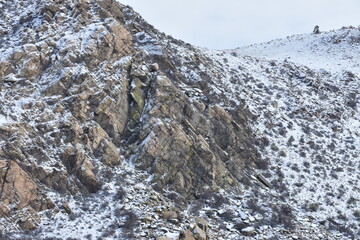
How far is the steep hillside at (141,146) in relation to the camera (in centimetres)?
1936

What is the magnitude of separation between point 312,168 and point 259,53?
2974 centimetres

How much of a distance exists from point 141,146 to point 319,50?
40519mm

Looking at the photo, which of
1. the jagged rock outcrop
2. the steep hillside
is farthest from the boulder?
the jagged rock outcrop

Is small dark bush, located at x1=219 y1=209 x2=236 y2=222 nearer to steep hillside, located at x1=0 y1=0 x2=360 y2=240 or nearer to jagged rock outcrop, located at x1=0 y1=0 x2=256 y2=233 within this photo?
steep hillside, located at x1=0 y1=0 x2=360 y2=240

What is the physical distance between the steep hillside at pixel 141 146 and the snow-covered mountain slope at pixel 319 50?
50.4ft

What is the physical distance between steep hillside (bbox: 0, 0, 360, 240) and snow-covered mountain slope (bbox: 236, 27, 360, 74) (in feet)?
50.4

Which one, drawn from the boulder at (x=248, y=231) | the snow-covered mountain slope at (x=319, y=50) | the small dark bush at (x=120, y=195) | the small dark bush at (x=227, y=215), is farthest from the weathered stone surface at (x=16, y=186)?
the snow-covered mountain slope at (x=319, y=50)

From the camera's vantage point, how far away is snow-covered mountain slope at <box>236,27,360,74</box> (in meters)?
49.2

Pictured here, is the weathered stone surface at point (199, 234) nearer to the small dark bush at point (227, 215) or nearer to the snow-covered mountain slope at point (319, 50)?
the small dark bush at point (227, 215)

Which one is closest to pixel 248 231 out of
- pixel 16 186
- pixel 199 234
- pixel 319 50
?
pixel 199 234

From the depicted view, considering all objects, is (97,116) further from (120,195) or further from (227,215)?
(227,215)

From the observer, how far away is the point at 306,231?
22297 millimetres

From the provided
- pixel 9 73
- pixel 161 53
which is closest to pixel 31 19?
pixel 9 73

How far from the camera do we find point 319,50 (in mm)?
55344
